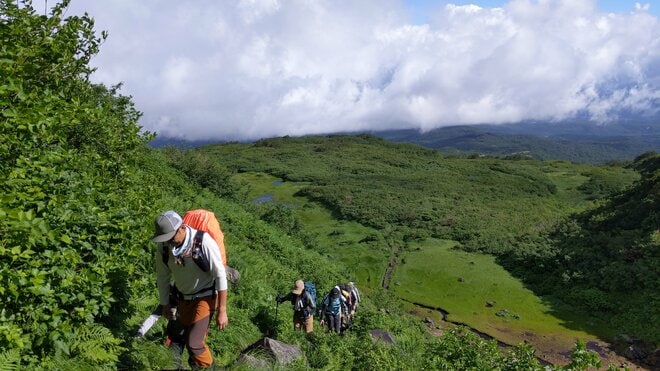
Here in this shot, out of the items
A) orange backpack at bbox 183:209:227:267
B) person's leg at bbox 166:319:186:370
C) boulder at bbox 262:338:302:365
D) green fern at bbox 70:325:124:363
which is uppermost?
orange backpack at bbox 183:209:227:267

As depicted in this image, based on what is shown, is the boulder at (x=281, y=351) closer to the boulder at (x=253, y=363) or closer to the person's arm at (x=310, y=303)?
the boulder at (x=253, y=363)

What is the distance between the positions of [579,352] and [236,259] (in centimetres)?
1156

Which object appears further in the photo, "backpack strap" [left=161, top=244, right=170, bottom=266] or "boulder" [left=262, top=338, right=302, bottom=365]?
"boulder" [left=262, top=338, right=302, bottom=365]

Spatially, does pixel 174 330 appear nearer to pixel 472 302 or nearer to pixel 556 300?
pixel 472 302

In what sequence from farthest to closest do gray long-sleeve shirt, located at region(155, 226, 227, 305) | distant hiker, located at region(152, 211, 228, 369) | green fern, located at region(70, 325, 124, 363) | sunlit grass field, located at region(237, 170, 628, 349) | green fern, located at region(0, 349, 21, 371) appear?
1. sunlit grass field, located at region(237, 170, 628, 349)
2. gray long-sleeve shirt, located at region(155, 226, 227, 305)
3. distant hiker, located at region(152, 211, 228, 369)
4. green fern, located at region(70, 325, 124, 363)
5. green fern, located at region(0, 349, 21, 371)

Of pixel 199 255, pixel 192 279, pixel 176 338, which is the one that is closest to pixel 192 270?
pixel 192 279

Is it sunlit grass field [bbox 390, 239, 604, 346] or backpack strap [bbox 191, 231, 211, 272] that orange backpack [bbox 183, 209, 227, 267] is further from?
sunlit grass field [bbox 390, 239, 604, 346]

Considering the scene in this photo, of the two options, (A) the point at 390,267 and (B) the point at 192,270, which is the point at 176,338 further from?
(A) the point at 390,267

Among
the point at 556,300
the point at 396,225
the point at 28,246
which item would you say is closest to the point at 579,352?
the point at 28,246

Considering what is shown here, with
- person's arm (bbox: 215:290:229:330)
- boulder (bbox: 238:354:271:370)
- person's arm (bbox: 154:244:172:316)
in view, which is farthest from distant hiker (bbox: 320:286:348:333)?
person's arm (bbox: 215:290:229:330)

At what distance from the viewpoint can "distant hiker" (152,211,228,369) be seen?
6.70 metres

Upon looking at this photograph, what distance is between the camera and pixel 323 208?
84750mm

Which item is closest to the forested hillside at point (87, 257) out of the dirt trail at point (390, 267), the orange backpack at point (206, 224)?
the orange backpack at point (206, 224)

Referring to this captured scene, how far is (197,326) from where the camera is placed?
7.16m
